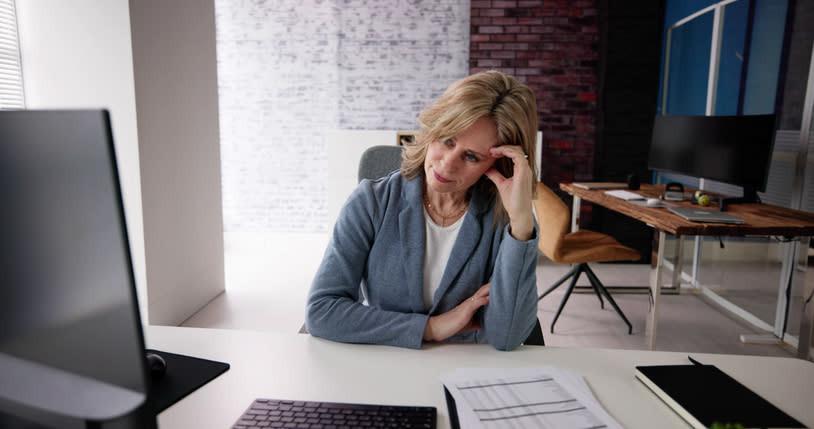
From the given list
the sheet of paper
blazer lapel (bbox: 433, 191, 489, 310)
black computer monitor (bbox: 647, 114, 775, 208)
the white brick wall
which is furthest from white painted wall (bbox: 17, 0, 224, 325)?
black computer monitor (bbox: 647, 114, 775, 208)

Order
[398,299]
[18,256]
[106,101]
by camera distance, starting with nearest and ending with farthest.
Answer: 1. [18,256]
2. [398,299]
3. [106,101]

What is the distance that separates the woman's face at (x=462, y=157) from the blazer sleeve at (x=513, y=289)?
175mm

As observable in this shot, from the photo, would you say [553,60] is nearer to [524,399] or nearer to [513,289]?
[513,289]

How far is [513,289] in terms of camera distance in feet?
3.64

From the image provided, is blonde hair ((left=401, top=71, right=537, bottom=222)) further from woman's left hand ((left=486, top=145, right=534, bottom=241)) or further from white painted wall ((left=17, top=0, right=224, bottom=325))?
white painted wall ((left=17, top=0, right=224, bottom=325))

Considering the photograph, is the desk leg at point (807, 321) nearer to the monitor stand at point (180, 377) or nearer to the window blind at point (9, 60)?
the monitor stand at point (180, 377)

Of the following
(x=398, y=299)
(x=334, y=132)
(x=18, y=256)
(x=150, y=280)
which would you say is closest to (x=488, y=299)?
(x=398, y=299)

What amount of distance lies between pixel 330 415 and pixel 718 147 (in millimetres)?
3131

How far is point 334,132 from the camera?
4.69 m

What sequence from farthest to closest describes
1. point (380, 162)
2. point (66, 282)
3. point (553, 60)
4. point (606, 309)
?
point (553, 60)
point (606, 309)
point (380, 162)
point (66, 282)

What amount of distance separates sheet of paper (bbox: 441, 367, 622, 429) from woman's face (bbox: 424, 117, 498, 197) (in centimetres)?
47

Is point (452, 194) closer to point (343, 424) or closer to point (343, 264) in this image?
point (343, 264)

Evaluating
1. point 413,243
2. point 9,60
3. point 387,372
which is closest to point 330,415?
point 387,372

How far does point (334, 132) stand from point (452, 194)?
138 inches
